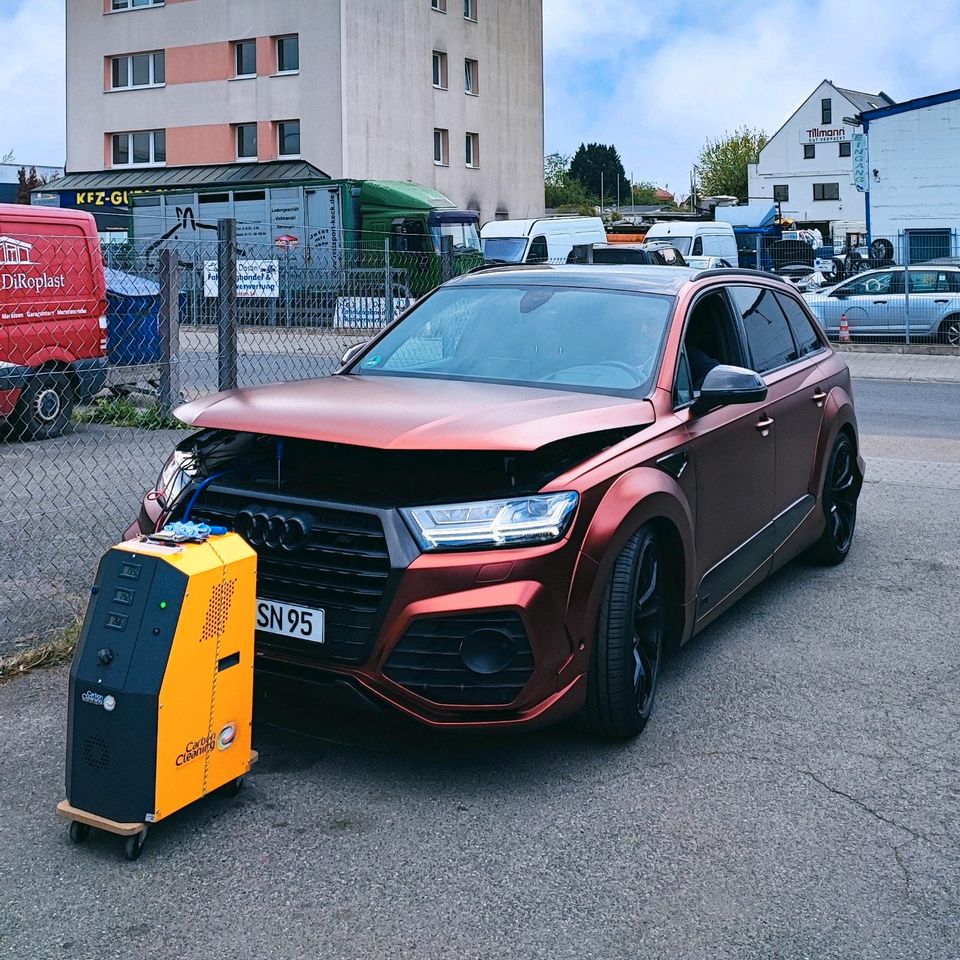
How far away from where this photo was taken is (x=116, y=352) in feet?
45.2

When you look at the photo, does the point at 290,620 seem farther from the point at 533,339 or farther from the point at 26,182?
the point at 26,182

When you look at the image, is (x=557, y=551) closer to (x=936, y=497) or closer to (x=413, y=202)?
(x=936, y=497)

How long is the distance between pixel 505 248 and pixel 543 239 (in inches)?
49.2

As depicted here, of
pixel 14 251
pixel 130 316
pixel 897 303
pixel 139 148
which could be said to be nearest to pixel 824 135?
pixel 139 148

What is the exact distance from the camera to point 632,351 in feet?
16.8

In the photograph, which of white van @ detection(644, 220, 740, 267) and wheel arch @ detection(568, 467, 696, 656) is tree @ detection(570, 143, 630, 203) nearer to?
white van @ detection(644, 220, 740, 267)

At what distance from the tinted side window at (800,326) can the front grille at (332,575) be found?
3.44 m

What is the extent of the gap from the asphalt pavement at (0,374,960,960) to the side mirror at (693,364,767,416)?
3.67 feet

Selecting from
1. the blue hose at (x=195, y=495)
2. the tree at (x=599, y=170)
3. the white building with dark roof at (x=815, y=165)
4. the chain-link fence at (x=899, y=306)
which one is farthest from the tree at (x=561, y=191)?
the blue hose at (x=195, y=495)

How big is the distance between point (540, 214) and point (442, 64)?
25.0ft

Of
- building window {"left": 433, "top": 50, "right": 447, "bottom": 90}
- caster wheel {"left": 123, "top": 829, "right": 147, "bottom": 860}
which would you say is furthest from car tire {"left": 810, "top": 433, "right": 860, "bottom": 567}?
building window {"left": 433, "top": 50, "right": 447, "bottom": 90}

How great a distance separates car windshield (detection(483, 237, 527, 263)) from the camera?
35031 millimetres

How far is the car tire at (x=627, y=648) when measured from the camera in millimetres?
4160

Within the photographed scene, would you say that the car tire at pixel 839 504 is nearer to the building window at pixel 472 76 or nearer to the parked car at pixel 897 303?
the parked car at pixel 897 303
